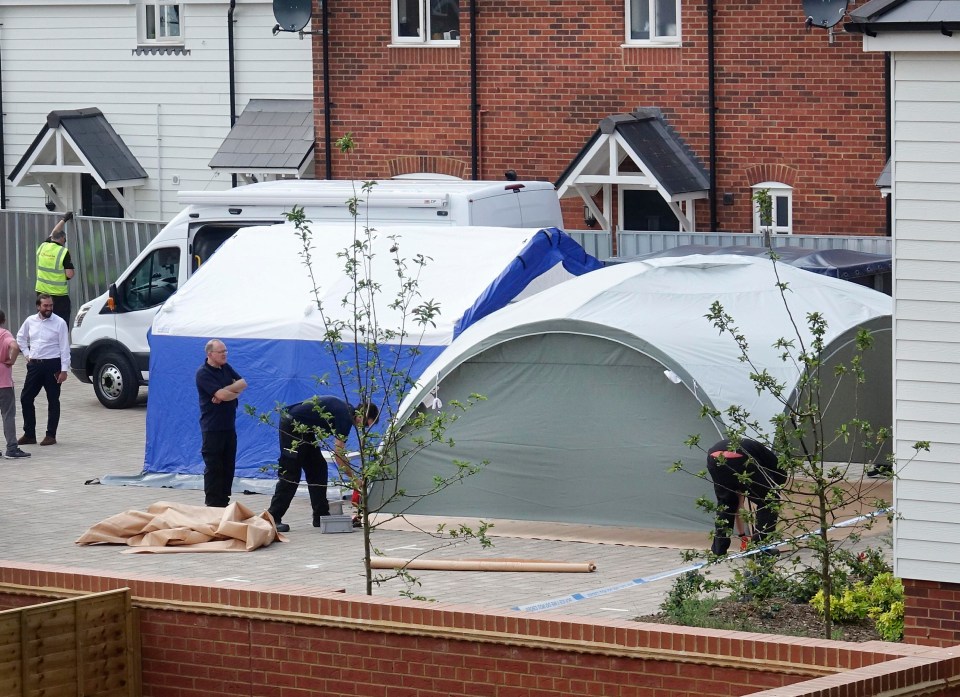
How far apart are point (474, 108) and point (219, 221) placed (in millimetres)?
5895

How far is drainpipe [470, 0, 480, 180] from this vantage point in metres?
25.6

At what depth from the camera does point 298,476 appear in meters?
15.2

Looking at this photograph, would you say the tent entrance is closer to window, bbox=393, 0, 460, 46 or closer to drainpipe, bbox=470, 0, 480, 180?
drainpipe, bbox=470, 0, 480, 180

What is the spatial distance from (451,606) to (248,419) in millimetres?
8566

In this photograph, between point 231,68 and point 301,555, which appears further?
point 231,68

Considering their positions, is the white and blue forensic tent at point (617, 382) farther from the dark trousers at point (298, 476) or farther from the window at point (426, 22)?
the window at point (426, 22)

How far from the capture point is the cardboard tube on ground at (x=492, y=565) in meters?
13.5

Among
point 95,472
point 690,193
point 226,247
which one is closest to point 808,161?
point 690,193

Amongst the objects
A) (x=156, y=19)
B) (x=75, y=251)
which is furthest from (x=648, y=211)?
(x=156, y=19)

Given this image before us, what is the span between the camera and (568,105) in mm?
25141

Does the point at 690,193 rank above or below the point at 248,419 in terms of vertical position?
above

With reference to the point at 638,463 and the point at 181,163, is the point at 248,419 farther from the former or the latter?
the point at 181,163

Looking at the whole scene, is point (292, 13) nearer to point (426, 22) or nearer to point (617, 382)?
point (426, 22)

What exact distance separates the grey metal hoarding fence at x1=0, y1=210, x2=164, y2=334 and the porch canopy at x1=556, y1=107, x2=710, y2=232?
611 centimetres
